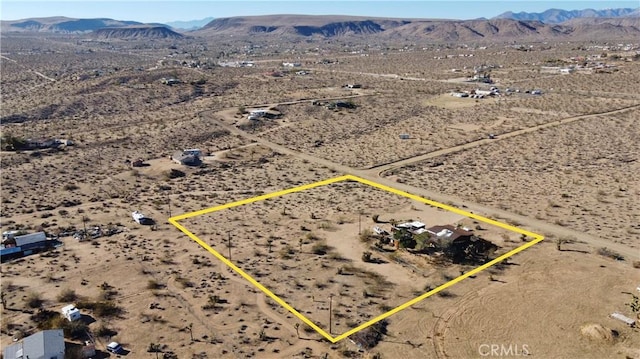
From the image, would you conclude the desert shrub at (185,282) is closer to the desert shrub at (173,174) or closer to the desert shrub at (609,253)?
the desert shrub at (173,174)

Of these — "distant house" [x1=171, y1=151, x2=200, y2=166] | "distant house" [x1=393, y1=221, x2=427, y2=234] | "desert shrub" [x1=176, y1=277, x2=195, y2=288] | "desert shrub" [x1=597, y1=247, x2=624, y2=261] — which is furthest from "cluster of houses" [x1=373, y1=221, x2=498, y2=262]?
"distant house" [x1=171, y1=151, x2=200, y2=166]

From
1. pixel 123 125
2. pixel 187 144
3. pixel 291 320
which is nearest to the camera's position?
pixel 291 320

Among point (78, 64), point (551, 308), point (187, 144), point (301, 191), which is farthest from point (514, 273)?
point (78, 64)

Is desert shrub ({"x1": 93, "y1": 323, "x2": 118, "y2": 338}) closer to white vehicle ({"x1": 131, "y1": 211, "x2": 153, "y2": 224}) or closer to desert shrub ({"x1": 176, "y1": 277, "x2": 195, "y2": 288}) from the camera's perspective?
desert shrub ({"x1": 176, "y1": 277, "x2": 195, "y2": 288})

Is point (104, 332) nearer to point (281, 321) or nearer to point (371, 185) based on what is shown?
point (281, 321)

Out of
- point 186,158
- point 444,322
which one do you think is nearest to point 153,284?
point 444,322

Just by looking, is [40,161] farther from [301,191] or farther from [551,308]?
[551,308]
